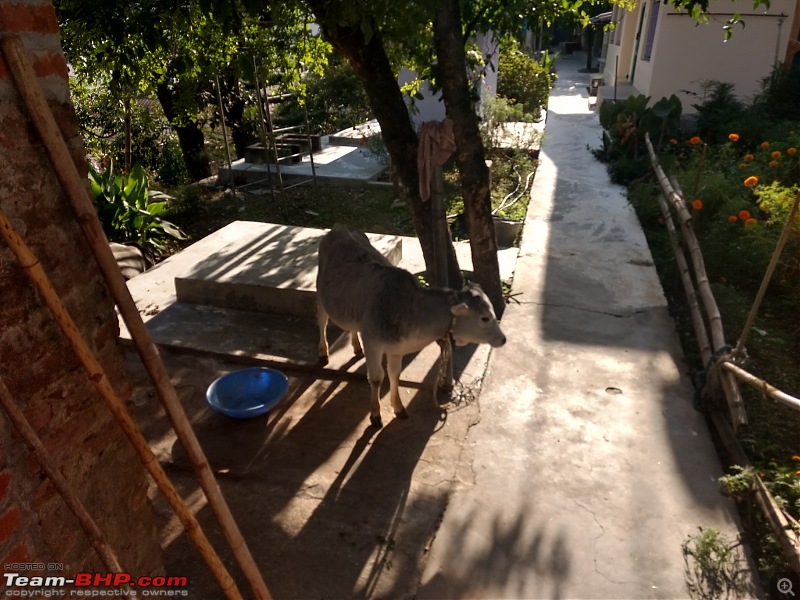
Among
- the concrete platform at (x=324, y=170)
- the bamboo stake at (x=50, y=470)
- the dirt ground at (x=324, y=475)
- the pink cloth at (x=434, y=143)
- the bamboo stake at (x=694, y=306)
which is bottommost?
the dirt ground at (x=324, y=475)

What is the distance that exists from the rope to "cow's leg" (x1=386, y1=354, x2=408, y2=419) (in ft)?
7.78

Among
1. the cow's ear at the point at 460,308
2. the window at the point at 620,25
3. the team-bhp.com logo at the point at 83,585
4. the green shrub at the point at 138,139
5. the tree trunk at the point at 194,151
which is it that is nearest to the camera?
the team-bhp.com logo at the point at 83,585

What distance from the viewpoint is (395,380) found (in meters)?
4.41

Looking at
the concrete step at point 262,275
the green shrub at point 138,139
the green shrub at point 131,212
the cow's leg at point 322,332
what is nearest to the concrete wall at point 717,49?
the concrete step at point 262,275

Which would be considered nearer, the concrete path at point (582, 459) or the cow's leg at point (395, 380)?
the concrete path at point (582, 459)

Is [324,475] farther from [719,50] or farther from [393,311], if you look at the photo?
[719,50]

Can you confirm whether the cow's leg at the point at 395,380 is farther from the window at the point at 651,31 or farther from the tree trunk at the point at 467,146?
the window at the point at 651,31

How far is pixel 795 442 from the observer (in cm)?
419

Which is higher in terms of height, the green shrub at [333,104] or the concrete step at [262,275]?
the green shrub at [333,104]

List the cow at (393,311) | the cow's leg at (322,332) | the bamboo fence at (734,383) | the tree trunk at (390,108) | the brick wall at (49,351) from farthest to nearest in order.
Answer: the cow's leg at (322,332), the tree trunk at (390,108), the cow at (393,311), the bamboo fence at (734,383), the brick wall at (49,351)

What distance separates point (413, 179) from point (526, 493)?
3049 millimetres

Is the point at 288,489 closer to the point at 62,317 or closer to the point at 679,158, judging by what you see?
the point at 62,317

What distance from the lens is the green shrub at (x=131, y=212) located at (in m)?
7.49

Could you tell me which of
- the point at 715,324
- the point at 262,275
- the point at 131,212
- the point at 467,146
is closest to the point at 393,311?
the point at 467,146
